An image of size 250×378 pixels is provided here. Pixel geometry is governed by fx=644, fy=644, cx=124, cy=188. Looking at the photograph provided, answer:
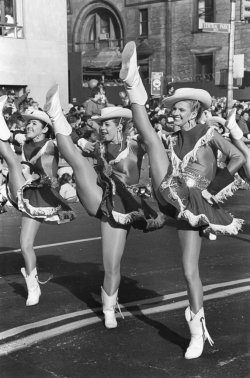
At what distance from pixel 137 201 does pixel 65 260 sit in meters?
2.90

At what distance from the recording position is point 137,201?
5.32 meters

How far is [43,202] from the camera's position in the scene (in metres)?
6.11

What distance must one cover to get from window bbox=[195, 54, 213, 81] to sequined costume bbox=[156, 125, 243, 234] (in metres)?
35.9

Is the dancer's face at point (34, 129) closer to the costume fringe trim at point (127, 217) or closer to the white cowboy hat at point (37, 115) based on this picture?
the white cowboy hat at point (37, 115)

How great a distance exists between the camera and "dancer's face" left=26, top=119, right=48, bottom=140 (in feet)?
20.5

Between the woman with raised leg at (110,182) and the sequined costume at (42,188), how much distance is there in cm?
82

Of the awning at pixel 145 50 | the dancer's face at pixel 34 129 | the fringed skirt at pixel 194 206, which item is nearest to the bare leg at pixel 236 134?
the fringed skirt at pixel 194 206

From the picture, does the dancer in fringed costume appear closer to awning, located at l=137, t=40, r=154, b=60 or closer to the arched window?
awning, located at l=137, t=40, r=154, b=60

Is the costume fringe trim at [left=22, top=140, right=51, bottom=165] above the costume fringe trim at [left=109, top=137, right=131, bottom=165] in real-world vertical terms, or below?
below

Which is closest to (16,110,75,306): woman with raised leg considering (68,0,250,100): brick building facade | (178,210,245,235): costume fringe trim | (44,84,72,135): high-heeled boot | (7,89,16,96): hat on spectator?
(44,84,72,135): high-heeled boot

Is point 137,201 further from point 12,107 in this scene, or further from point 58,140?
point 12,107

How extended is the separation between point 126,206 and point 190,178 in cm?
75

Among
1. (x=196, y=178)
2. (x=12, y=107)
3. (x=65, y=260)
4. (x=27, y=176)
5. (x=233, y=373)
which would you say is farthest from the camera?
(x=12, y=107)

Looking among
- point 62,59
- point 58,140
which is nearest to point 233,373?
point 58,140
